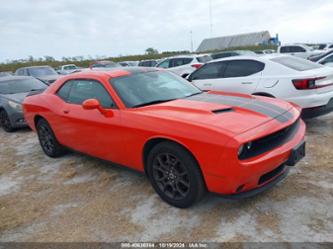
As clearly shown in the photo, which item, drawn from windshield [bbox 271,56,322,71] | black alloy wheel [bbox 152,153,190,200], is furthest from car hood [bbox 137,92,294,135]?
windshield [bbox 271,56,322,71]

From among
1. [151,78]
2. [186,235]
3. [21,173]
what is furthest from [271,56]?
[21,173]

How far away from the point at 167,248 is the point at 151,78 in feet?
7.67

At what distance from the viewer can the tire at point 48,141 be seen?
5160mm

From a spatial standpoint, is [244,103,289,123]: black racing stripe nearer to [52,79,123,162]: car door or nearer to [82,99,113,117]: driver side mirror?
[52,79,123,162]: car door

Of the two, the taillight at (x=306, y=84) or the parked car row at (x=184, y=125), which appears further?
the taillight at (x=306, y=84)

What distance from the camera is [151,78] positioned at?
13.9ft

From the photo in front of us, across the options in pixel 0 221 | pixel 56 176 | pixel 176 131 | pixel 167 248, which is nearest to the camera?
pixel 167 248

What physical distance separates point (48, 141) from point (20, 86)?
4.05 metres

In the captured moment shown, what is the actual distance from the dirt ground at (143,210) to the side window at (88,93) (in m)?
1.08

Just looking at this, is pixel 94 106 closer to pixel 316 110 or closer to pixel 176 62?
pixel 316 110

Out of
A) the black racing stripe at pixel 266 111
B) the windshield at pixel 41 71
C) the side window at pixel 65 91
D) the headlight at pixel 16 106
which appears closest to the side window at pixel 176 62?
the windshield at pixel 41 71

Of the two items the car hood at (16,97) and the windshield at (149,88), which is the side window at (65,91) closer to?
the windshield at (149,88)

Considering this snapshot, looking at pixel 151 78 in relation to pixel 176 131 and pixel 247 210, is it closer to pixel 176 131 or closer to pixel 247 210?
pixel 176 131

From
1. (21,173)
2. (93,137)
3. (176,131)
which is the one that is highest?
(176,131)
